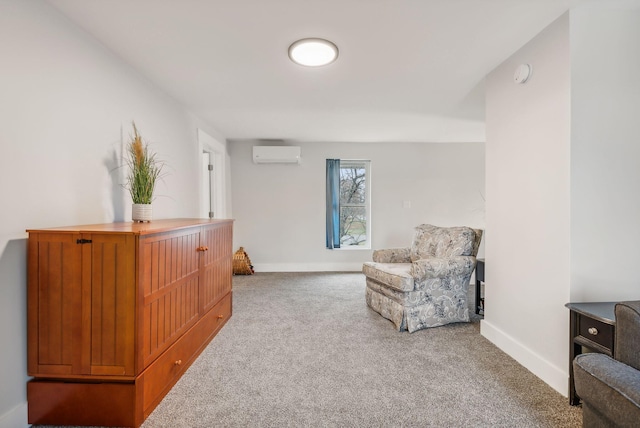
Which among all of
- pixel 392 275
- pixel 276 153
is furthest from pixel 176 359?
pixel 276 153

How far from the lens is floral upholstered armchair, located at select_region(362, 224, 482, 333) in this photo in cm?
267

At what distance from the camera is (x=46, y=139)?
5.14ft

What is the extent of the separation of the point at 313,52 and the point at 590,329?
225cm

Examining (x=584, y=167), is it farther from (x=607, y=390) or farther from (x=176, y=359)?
(x=176, y=359)

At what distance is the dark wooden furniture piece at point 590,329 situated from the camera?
1402mm

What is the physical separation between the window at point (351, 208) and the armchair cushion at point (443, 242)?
Answer: 1611 millimetres

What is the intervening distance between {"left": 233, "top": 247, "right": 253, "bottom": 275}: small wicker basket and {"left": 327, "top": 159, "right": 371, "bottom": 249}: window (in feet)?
4.44

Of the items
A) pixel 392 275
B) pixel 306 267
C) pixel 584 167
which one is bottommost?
pixel 306 267

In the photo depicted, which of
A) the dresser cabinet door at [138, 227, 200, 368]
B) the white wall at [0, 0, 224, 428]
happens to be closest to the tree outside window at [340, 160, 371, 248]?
the dresser cabinet door at [138, 227, 200, 368]

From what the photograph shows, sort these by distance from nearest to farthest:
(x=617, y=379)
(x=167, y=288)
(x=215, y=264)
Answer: (x=617, y=379), (x=167, y=288), (x=215, y=264)

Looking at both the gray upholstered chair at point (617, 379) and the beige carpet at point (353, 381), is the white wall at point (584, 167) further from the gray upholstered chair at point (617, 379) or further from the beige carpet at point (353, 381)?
the gray upholstered chair at point (617, 379)

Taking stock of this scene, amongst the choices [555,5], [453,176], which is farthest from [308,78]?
[453,176]

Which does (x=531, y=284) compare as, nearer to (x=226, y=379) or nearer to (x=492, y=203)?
(x=492, y=203)

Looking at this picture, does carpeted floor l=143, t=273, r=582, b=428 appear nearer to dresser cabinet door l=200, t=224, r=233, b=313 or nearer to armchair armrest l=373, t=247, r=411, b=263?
dresser cabinet door l=200, t=224, r=233, b=313
